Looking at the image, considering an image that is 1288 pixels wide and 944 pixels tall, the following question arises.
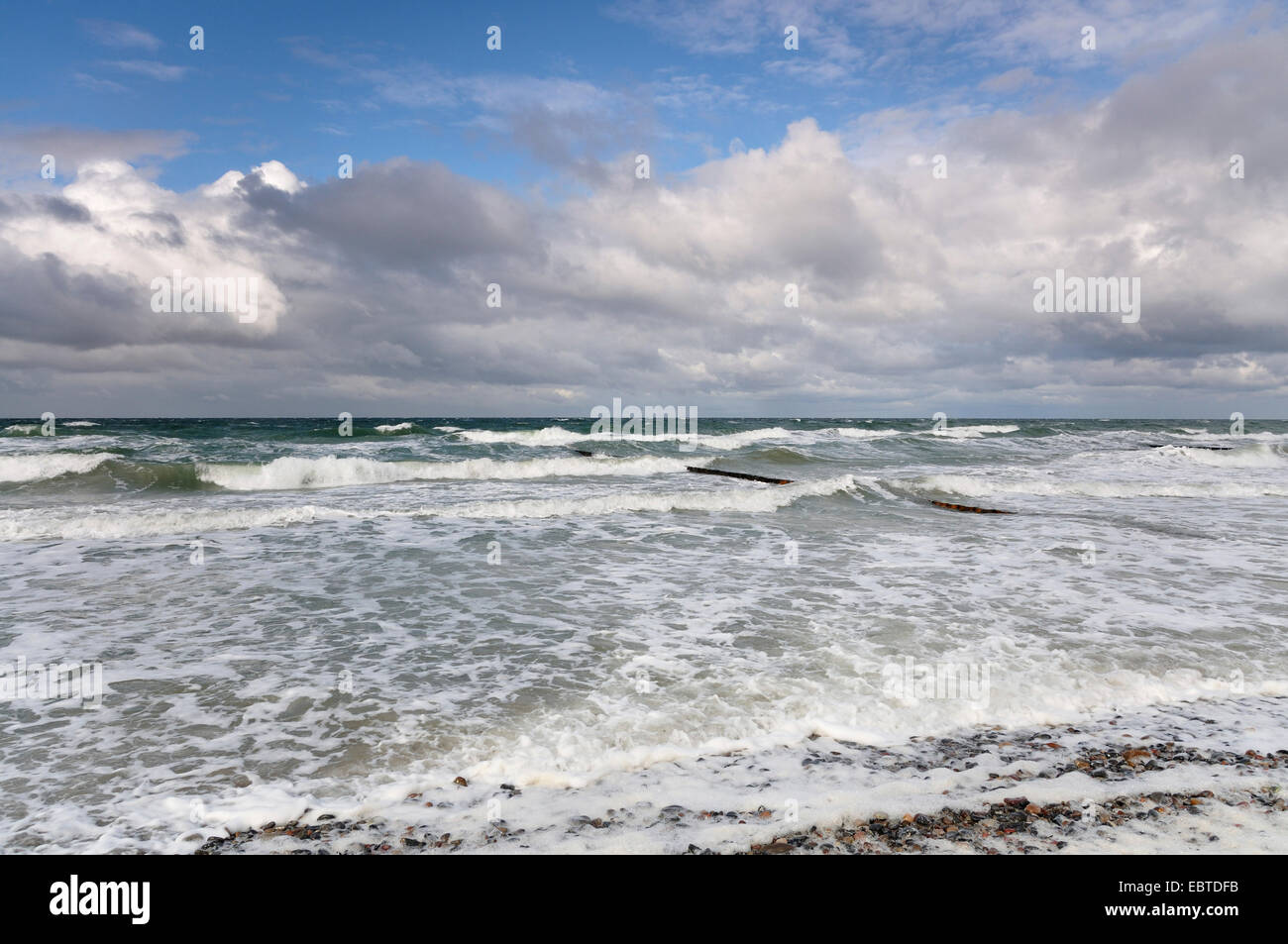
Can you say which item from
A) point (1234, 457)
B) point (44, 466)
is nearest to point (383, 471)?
point (44, 466)

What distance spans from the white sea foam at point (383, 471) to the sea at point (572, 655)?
7.95 metres

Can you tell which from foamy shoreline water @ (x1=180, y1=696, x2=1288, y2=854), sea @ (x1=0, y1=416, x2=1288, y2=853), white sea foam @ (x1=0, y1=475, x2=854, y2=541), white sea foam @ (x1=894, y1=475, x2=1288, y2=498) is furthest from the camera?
white sea foam @ (x1=894, y1=475, x2=1288, y2=498)

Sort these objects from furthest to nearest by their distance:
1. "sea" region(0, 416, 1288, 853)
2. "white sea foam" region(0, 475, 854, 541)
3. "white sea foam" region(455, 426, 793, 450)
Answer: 1. "white sea foam" region(455, 426, 793, 450)
2. "white sea foam" region(0, 475, 854, 541)
3. "sea" region(0, 416, 1288, 853)

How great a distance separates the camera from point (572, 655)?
6109mm

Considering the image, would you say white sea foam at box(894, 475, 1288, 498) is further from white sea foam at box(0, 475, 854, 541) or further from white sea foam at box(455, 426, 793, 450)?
white sea foam at box(455, 426, 793, 450)

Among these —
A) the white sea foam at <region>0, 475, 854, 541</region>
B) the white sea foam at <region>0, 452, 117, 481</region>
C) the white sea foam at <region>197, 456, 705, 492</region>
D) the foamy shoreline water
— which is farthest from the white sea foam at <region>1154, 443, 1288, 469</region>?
the white sea foam at <region>0, 452, 117, 481</region>

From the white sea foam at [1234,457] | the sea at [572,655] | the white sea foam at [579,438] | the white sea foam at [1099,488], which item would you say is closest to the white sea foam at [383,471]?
the sea at [572,655]

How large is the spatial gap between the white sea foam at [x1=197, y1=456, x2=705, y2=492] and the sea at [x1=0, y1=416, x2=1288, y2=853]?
26.1ft

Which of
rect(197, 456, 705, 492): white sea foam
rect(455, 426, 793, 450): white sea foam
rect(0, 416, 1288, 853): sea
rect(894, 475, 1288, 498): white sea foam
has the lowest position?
rect(0, 416, 1288, 853): sea

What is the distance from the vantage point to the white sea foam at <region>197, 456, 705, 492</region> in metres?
23.0

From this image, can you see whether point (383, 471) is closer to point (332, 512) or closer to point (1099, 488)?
point (332, 512)

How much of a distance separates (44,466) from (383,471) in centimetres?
1093

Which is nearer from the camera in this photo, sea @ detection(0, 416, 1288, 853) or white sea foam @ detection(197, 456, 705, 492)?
sea @ detection(0, 416, 1288, 853)
